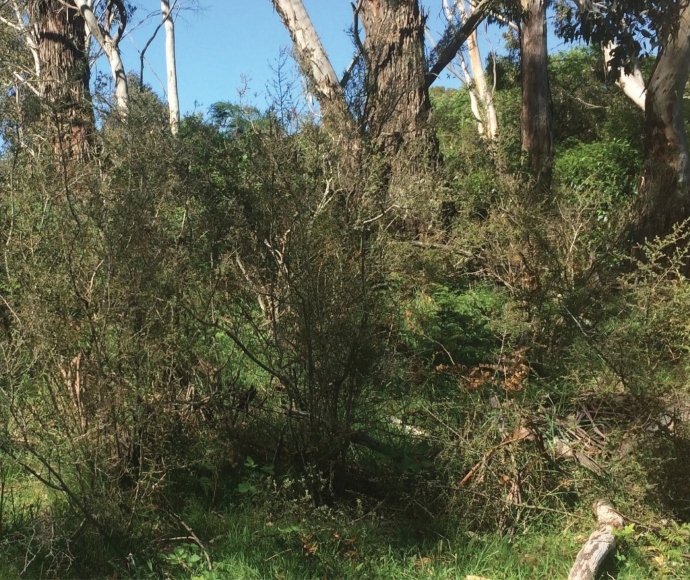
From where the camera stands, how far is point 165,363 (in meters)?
4.08

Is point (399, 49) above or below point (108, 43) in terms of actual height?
below

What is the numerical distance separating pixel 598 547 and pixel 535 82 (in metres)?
11.0

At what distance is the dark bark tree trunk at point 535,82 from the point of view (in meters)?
12.7

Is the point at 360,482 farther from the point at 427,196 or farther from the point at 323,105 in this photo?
the point at 427,196

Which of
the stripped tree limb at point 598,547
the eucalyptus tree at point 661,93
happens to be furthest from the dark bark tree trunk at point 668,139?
the stripped tree limb at point 598,547

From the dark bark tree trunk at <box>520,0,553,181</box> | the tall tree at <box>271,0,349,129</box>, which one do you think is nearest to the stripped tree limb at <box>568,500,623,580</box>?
the tall tree at <box>271,0,349,129</box>

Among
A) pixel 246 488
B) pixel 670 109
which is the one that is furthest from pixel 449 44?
pixel 246 488

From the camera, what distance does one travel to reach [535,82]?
519 inches

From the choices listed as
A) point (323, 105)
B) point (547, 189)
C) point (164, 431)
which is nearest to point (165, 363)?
point (164, 431)

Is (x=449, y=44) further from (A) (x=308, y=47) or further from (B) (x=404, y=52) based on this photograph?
(A) (x=308, y=47)

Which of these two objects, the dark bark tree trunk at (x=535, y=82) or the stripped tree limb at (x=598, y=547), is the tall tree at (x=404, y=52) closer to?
the dark bark tree trunk at (x=535, y=82)

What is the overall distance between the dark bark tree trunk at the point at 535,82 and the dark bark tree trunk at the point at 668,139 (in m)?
3.22

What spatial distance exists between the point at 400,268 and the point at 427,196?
1178 mm

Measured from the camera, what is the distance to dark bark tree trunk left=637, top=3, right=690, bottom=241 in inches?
349
